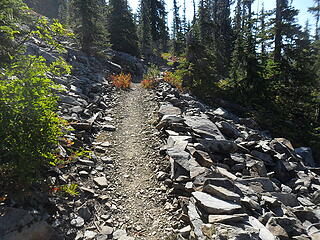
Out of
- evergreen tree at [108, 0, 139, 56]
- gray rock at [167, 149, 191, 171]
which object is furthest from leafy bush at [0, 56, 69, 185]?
evergreen tree at [108, 0, 139, 56]

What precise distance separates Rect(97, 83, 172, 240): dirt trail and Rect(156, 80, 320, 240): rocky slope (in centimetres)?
47

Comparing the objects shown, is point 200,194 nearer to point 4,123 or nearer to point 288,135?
point 4,123

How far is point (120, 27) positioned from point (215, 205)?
29.8m

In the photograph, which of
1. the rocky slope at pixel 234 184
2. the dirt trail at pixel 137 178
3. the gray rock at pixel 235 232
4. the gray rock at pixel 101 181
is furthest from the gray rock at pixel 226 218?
the gray rock at pixel 101 181

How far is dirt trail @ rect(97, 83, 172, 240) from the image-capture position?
5242 millimetres

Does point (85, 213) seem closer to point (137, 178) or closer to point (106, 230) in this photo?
point (106, 230)

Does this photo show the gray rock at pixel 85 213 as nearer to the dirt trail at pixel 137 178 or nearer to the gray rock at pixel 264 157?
the dirt trail at pixel 137 178

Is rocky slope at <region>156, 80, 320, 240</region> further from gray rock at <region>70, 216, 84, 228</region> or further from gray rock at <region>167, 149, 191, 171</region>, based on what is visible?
gray rock at <region>70, 216, 84, 228</region>

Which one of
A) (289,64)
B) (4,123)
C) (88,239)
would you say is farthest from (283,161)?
(289,64)

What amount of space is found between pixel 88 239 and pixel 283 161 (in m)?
7.61

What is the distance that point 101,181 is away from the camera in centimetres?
649

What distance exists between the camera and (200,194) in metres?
5.15

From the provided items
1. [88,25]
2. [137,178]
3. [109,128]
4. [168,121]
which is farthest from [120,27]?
[137,178]

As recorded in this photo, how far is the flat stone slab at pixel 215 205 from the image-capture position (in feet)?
15.0
